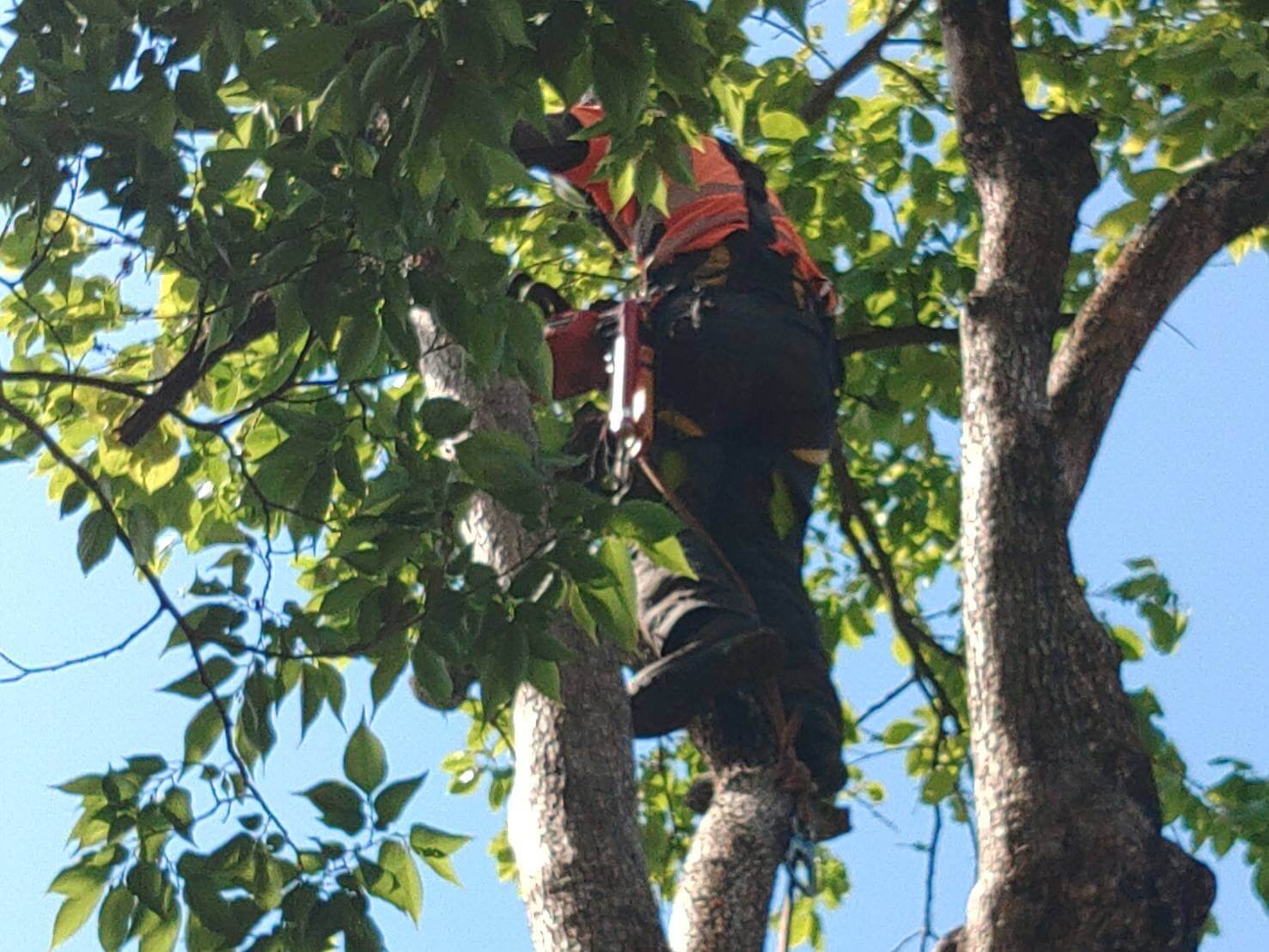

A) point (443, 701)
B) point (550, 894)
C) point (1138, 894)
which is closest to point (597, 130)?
point (443, 701)

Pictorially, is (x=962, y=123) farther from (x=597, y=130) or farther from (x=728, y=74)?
(x=597, y=130)

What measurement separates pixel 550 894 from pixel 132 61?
1460 millimetres

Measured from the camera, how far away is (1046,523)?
3.03 meters

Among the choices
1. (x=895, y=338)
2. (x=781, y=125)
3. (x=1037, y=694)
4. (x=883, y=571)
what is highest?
(x=781, y=125)

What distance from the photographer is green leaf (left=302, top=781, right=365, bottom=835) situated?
9.10ft

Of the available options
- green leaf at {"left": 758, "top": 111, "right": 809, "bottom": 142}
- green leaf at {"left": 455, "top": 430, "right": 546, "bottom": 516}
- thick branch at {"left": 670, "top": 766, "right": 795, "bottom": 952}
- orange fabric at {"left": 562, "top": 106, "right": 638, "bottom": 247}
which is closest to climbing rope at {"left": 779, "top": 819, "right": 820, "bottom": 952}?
thick branch at {"left": 670, "top": 766, "right": 795, "bottom": 952}

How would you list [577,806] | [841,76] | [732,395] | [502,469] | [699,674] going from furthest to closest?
[841,76] → [732,395] → [699,674] → [577,806] → [502,469]

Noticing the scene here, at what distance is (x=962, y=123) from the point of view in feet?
12.6

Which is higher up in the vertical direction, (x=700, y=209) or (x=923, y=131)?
(x=923, y=131)

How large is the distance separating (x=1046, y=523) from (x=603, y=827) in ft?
2.89

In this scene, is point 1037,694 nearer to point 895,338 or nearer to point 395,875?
point 395,875

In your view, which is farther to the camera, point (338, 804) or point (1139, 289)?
point (1139, 289)

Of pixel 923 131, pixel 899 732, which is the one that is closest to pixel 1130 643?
pixel 899 732

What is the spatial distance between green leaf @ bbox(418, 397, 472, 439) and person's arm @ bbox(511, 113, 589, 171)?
1.64 metres
